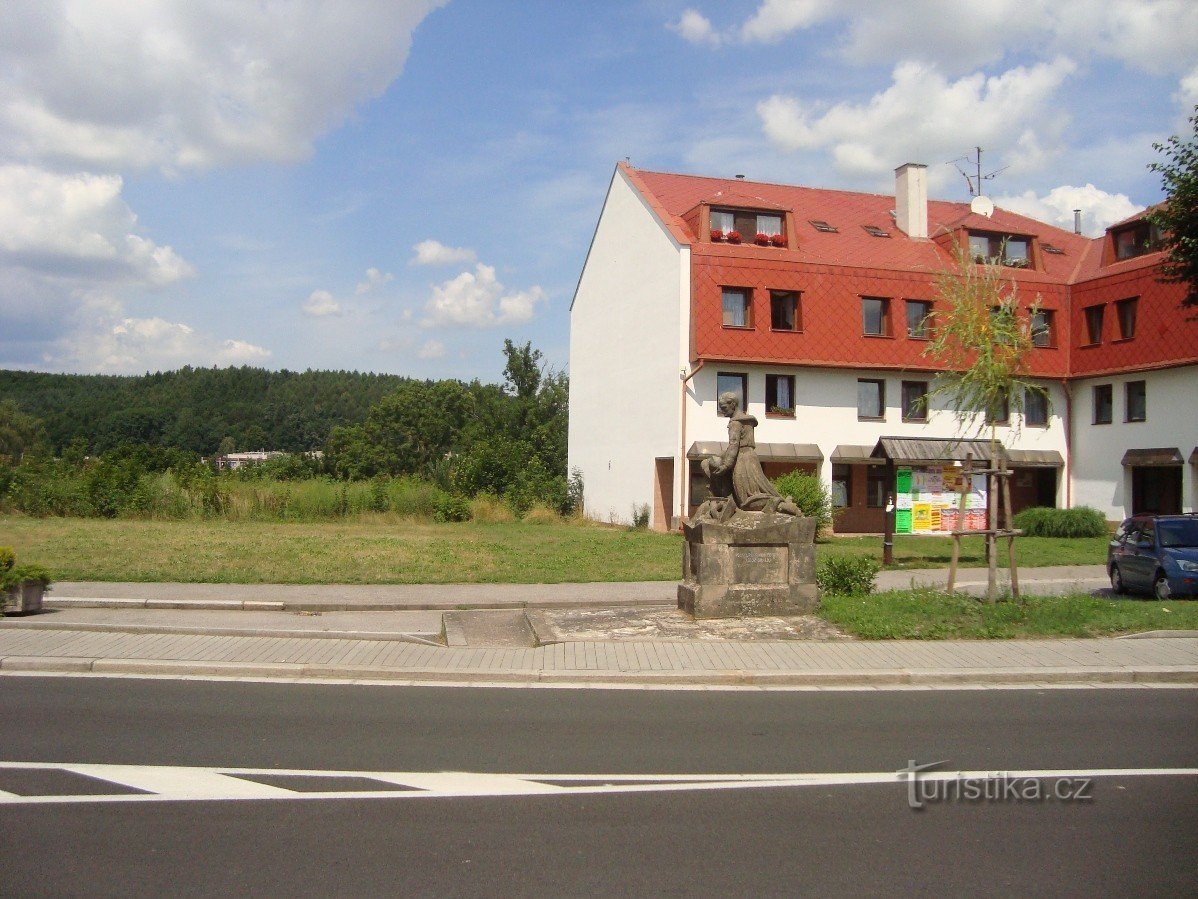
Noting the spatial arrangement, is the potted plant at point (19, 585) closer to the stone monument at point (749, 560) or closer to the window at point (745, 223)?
the stone monument at point (749, 560)

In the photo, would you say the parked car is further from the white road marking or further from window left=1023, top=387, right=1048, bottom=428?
window left=1023, top=387, right=1048, bottom=428

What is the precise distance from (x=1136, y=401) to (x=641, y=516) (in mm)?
17070

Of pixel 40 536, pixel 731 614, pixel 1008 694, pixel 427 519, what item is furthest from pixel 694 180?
pixel 1008 694

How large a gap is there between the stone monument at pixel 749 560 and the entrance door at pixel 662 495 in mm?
19993

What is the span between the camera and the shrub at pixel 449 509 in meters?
34.9

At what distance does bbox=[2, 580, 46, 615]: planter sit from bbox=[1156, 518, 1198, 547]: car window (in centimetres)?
1779

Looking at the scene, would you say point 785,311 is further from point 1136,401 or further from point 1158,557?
point 1158,557

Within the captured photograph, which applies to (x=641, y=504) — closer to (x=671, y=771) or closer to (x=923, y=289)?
(x=923, y=289)

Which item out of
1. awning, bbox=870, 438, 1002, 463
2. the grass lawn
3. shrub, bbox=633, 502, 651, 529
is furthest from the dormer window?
the grass lawn

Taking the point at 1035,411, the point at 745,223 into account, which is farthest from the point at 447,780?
the point at 1035,411

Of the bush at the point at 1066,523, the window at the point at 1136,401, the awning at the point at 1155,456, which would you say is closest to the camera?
the awning at the point at 1155,456

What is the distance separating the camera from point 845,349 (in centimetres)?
3312

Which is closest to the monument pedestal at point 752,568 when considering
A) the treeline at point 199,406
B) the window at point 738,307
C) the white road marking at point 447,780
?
the white road marking at point 447,780

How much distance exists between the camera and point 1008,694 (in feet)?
31.3
